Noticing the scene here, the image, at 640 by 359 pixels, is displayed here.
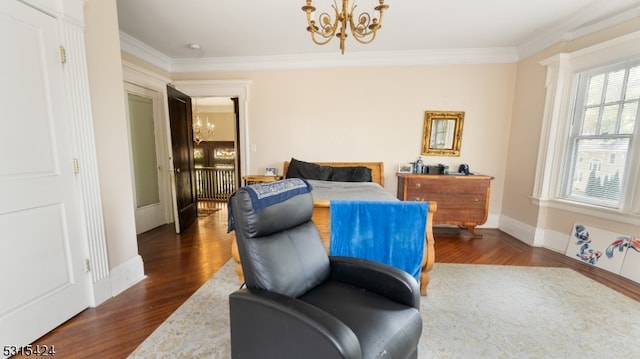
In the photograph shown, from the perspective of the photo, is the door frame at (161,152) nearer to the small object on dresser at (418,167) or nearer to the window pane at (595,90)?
the small object on dresser at (418,167)

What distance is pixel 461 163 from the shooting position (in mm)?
3982

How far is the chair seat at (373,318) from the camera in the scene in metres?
1.06

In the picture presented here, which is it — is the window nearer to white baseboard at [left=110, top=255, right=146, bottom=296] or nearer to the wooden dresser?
the wooden dresser

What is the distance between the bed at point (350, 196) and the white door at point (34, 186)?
117 centimetres

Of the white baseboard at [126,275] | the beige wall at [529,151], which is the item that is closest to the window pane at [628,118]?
the beige wall at [529,151]

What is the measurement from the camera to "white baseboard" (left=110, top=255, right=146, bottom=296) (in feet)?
7.11

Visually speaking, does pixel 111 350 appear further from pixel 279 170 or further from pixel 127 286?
pixel 279 170

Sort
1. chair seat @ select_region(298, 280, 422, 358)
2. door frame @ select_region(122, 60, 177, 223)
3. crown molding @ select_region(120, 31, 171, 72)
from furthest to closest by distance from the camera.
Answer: door frame @ select_region(122, 60, 177, 223)
crown molding @ select_region(120, 31, 171, 72)
chair seat @ select_region(298, 280, 422, 358)

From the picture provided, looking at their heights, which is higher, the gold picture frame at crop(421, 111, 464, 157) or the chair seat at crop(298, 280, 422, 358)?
the gold picture frame at crop(421, 111, 464, 157)

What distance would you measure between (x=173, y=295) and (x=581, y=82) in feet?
15.9

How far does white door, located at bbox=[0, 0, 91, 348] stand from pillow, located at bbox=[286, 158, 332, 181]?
2443mm

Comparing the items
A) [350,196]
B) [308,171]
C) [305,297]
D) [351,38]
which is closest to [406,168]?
[308,171]

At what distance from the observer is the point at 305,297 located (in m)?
1.37

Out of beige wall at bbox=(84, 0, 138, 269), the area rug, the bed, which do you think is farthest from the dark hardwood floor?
the bed
